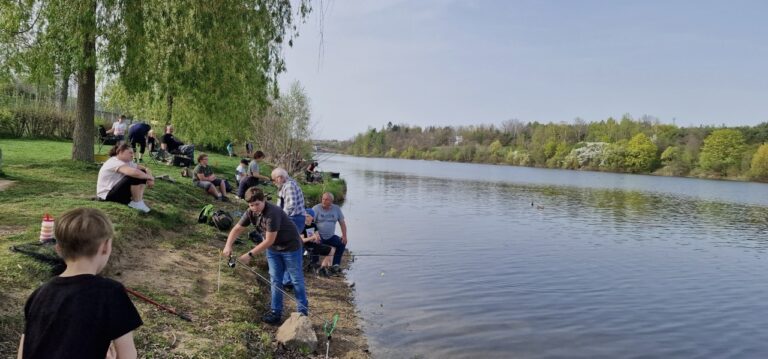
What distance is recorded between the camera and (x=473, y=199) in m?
34.5

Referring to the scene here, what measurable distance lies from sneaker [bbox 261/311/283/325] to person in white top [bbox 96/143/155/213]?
3.69 m

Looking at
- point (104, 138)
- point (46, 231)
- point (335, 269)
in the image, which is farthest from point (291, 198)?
point (104, 138)

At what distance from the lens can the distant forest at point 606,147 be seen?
86.1 m

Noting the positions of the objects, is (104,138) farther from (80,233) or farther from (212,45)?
(80,233)

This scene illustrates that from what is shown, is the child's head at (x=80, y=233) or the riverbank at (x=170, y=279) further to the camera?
the riverbank at (x=170, y=279)

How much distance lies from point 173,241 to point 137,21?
14.7 feet

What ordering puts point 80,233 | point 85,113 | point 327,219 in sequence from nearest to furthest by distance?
point 80,233
point 327,219
point 85,113

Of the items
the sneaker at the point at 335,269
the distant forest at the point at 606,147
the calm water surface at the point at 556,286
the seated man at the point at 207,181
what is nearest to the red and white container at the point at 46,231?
the calm water surface at the point at 556,286

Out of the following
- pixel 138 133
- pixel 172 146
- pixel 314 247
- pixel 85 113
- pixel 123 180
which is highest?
pixel 85 113

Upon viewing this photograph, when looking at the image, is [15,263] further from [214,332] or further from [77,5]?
[77,5]

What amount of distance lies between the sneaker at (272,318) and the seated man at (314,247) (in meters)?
3.20

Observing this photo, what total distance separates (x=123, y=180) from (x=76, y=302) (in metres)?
7.60

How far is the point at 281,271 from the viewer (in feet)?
23.9

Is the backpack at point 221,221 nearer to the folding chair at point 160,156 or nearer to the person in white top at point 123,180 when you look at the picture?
the person in white top at point 123,180
